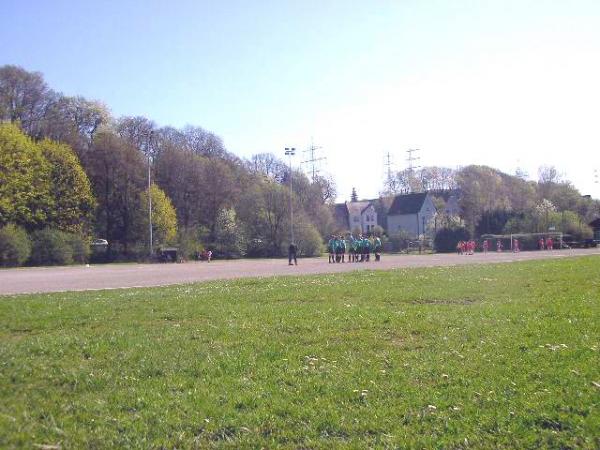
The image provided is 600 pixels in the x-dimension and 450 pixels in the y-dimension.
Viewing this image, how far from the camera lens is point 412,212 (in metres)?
118

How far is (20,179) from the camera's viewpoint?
5991 cm

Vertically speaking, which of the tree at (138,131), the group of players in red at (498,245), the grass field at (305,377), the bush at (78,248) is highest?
the tree at (138,131)

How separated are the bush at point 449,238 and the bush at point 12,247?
4985 centimetres

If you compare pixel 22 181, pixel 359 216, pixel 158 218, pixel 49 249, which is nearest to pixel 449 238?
pixel 158 218

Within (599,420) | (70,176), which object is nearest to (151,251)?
(70,176)

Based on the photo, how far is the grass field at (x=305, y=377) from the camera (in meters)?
5.59

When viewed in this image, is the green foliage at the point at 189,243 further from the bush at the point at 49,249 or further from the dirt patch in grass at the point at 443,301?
the dirt patch in grass at the point at 443,301

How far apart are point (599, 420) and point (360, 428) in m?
→ 2.20

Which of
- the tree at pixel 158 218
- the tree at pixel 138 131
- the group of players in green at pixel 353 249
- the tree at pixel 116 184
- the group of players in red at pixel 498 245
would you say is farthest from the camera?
the tree at pixel 138 131

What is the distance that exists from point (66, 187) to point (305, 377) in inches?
2479

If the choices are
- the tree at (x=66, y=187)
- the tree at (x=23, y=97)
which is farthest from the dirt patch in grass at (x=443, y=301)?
the tree at (x=23, y=97)

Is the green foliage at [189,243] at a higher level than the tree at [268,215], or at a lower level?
lower

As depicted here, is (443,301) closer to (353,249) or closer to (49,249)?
(353,249)

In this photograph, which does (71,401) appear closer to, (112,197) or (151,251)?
(151,251)
